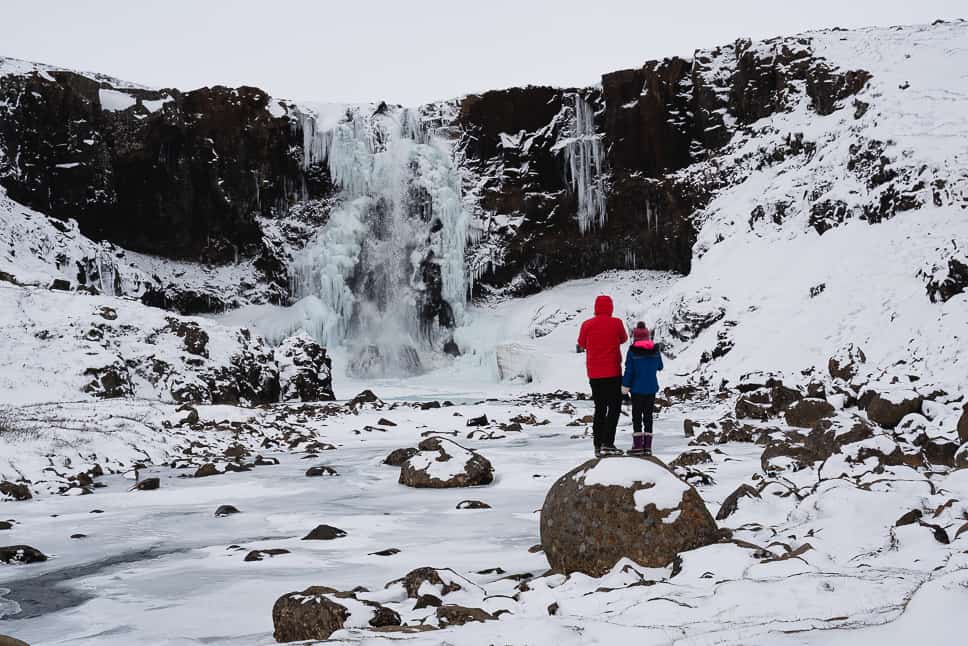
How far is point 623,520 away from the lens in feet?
13.4

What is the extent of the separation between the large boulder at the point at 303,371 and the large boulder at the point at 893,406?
2204 centimetres

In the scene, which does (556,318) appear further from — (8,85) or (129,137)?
(8,85)

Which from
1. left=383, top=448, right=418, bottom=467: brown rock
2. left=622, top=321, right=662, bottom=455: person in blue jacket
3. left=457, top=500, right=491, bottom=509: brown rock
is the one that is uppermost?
left=622, top=321, right=662, bottom=455: person in blue jacket

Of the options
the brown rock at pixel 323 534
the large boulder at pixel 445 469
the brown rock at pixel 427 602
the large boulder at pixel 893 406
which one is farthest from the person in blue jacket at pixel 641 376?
the brown rock at pixel 427 602

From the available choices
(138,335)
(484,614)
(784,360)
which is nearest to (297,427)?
(138,335)

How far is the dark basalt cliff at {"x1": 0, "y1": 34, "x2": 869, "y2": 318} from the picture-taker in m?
37.7

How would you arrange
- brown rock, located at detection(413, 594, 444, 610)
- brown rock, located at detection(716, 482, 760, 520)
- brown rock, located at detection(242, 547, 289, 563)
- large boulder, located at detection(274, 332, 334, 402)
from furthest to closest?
large boulder, located at detection(274, 332, 334, 402) → brown rock, located at detection(242, 547, 289, 563) → brown rock, located at detection(716, 482, 760, 520) → brown rock, located at detection(413, 594, 444, 610)

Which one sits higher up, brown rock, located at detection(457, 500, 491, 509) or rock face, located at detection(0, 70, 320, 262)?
rock face, located at detection(0, 70, 320, 262)

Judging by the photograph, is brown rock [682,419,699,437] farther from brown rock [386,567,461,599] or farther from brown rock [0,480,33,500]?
brown rock [0,480,33,500]

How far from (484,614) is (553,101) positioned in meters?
41.9

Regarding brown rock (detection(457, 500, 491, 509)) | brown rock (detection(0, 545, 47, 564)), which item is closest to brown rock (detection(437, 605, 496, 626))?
brown rock (detection(457, 500, 491, 509))

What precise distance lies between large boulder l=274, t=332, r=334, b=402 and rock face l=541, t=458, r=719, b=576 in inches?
951

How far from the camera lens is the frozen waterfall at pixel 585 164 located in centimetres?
4156

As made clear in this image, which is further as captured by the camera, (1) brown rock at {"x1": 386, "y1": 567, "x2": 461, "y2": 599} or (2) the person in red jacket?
(2) the person in red jacket
